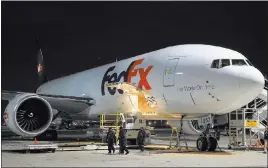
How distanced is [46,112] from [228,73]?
721 cm

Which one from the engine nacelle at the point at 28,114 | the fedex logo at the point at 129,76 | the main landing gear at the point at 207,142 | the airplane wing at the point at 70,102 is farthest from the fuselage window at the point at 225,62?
the airplane wing at the point at 70,102

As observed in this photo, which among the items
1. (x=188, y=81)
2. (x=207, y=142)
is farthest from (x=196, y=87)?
(x=207, y=142)

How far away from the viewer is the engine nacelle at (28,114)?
1454 centimetres

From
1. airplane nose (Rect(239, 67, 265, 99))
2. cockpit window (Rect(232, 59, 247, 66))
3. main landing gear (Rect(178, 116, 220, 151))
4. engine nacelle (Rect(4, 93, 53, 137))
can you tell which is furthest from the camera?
engine nacelle (Rect(4, 93, 53, 137))

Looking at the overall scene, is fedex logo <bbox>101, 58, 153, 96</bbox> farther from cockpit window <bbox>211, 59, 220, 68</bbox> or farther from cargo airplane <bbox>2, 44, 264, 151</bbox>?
cockpit window <bbox>211, 59, 220, 68</bbox>

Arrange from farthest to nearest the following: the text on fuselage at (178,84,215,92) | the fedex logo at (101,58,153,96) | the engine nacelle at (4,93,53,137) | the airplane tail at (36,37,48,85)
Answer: the airplane tail at (36,37,48,85) < the engine nacelle at (4,93,53,137) < the fedex logo at (101,58,153,96) < the text on fuselage at (178,84,215,92)

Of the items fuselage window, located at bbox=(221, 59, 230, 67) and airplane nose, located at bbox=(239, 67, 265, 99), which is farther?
fuselage window, located at bbox=(221, 59, 230, 67)

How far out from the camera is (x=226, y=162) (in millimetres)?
10031

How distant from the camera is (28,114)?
1574cm

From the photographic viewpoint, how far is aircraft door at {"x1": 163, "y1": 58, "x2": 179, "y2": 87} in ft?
43.4

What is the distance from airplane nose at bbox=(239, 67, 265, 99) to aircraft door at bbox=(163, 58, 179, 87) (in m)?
2.37

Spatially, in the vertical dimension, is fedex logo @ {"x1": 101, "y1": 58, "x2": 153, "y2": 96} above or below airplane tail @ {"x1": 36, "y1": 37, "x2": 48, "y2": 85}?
below

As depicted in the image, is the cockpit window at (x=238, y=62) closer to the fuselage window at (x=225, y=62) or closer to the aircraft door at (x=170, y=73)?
the fuselage window at (x=225, y=62)

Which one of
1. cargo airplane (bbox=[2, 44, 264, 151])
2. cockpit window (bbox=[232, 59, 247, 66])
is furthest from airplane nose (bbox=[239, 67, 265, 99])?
cockpit window (bbox=[232, 59, 247, 66])
